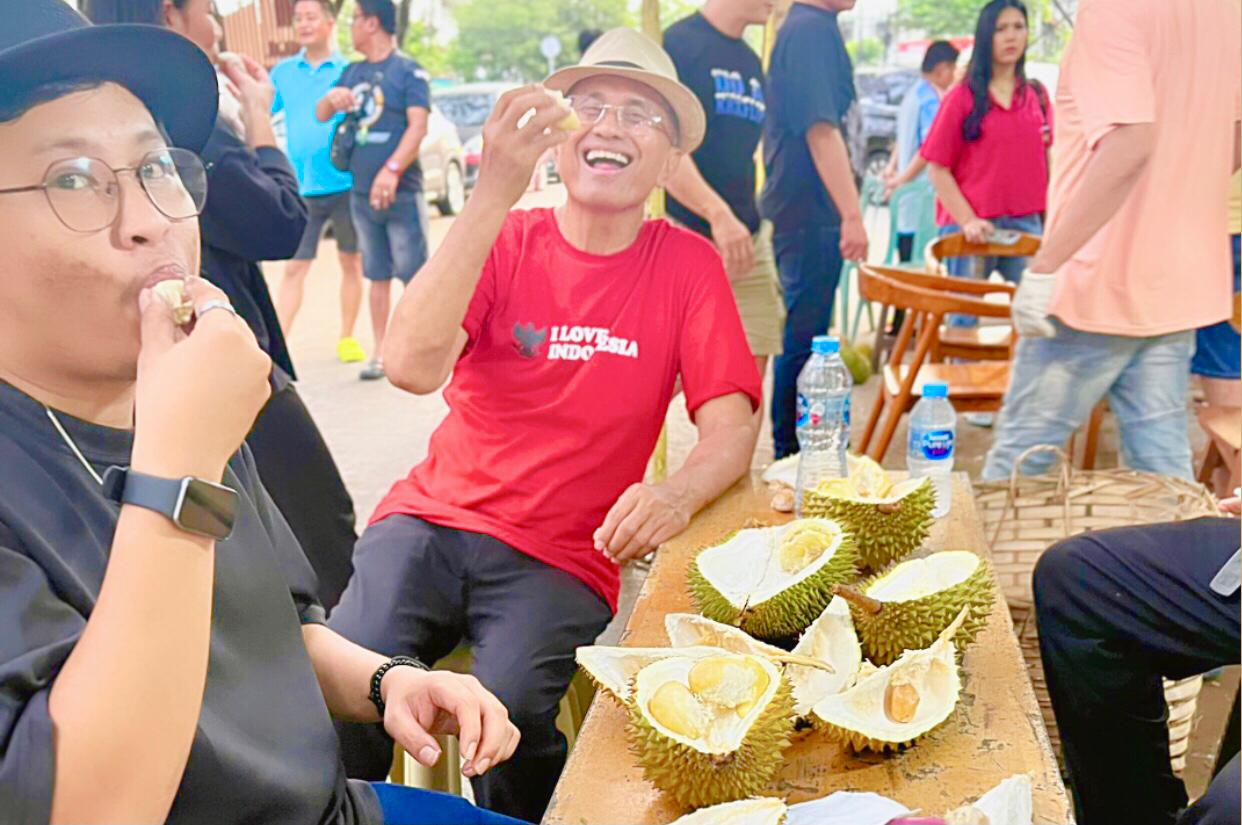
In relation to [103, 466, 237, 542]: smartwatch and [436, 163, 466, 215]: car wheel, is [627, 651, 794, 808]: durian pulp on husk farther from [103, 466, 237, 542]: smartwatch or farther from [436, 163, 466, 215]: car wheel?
[436, 163, 466, 215]: car wheel

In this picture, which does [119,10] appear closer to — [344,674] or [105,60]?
[105,60]

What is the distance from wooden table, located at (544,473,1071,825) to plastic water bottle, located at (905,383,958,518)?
1.61 feet

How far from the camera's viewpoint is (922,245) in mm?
6270

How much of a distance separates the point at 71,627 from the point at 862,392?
15.7ft

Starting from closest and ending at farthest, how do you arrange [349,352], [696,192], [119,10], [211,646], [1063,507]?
1. [211,646]
2. [119,10]
3. [1063,507]
4. [696,192]
5. [349,352]

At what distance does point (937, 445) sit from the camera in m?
1.83

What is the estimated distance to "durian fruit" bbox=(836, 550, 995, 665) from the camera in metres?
1.26

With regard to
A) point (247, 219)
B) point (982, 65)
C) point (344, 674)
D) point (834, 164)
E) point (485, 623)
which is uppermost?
point (982, 65)

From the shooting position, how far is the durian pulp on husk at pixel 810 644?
3.94 ft

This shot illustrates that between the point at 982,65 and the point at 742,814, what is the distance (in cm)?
407

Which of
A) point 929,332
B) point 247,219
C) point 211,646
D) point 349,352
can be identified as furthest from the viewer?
point 349,352

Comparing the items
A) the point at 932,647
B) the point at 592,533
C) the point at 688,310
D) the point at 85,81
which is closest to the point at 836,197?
the point at 688,310

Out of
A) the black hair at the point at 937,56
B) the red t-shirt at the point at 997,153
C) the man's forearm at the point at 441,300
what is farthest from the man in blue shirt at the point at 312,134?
the man's forearm at the point at 441,300

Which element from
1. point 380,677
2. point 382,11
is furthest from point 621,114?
point 382,11
